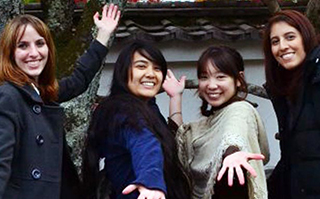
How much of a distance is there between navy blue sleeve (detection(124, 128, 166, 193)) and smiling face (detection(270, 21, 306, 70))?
0.85m

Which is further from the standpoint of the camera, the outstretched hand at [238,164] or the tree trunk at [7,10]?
the tree trunk at [7,10]

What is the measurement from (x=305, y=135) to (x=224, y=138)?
45 cm

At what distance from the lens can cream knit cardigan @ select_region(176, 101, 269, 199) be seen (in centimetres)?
266

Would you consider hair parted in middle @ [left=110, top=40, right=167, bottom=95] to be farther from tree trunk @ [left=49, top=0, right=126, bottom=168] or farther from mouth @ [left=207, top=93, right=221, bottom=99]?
tree trunk @ [left=49, top=0, right=126, bottom=168]

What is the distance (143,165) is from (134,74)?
1.82 ft

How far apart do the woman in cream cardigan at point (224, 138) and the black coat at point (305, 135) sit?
149mm

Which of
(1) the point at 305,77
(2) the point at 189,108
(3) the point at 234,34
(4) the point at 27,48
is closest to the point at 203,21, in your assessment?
(3) the point at 234,34

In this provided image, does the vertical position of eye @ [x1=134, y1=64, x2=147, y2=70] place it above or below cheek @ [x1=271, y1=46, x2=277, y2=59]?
below

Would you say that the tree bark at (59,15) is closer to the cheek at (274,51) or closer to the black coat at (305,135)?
the cheek at (274,51)

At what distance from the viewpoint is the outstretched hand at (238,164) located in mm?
2480

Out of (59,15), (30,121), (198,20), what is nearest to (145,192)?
(30,121)

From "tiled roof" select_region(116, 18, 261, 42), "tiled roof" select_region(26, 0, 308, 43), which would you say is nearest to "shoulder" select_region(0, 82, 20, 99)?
"tiled roof" select_region(116, 18, 261, 42)

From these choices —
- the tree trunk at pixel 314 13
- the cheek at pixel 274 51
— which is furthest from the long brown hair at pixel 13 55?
the tree trunk at pixel 314 13

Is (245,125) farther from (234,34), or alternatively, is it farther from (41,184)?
(234,34)
